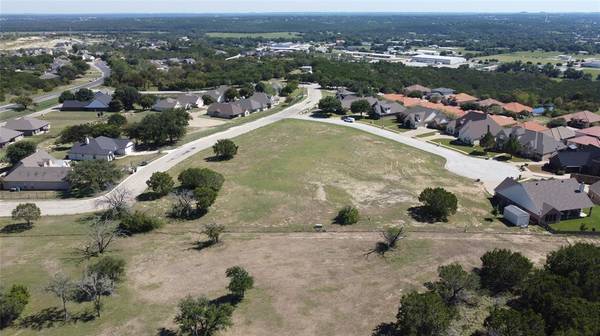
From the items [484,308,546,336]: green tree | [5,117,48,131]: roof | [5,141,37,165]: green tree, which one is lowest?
[5,117,48,131]: roof

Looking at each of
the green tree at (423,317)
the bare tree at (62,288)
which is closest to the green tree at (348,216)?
the green tree at (423,317)

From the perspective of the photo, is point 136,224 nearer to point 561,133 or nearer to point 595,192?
point 595,192

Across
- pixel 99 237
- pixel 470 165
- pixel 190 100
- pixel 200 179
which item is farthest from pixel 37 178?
pixel 470 165

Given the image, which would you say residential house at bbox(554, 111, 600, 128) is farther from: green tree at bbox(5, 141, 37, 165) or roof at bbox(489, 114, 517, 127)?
green tree at bbox(5, 141, 37, 165)

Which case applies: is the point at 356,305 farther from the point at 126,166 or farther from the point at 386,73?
the point at 386,73

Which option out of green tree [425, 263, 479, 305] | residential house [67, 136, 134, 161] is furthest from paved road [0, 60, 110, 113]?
green tree [425, 263, 479, 305]

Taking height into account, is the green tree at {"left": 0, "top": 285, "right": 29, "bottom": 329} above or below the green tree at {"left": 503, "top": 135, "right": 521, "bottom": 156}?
above

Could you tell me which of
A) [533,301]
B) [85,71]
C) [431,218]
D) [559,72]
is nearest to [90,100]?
[85,71]

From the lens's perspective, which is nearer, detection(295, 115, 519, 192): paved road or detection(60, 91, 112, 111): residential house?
detection(295, 115, 519, 192): paved road
